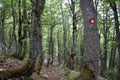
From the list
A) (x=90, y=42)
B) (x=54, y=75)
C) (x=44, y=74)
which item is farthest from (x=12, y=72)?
(x=54, y=75)

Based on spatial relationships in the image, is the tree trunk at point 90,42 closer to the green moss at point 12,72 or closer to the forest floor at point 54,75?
the forest floor at point 54,75

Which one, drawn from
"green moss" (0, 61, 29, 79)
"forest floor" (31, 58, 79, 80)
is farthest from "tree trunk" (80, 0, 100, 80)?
"green moss" (0, 61, 29, 79)

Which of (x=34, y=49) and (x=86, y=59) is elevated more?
(x=34, y=49)

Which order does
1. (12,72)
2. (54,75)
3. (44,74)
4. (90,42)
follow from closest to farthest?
(12,72) → (90,42) → (44,74) → (54,75)

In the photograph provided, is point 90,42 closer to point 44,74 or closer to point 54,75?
point 44,74

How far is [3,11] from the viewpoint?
1931 centimetres

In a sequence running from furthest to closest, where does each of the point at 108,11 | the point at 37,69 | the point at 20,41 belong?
the point at 108,11
the point at 20,41
the point at 37,69

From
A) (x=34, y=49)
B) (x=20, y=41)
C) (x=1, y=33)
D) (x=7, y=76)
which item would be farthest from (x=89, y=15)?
(x=1, y=33)

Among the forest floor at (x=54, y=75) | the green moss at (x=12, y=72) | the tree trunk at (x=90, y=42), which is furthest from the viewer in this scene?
the forest floor at (x=54, y=75)

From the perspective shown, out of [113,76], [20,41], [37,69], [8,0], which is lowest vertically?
[113,76]

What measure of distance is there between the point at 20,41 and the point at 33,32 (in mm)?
6510

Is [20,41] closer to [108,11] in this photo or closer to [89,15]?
[89,15]

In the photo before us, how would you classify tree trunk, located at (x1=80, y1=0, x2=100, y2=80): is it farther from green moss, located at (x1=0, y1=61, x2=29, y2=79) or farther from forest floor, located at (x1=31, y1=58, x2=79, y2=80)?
green moss, located at (x1=0, y1=61, x2=29, y2=79)

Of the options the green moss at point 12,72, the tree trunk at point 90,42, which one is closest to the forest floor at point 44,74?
the green moss at point 12,72
